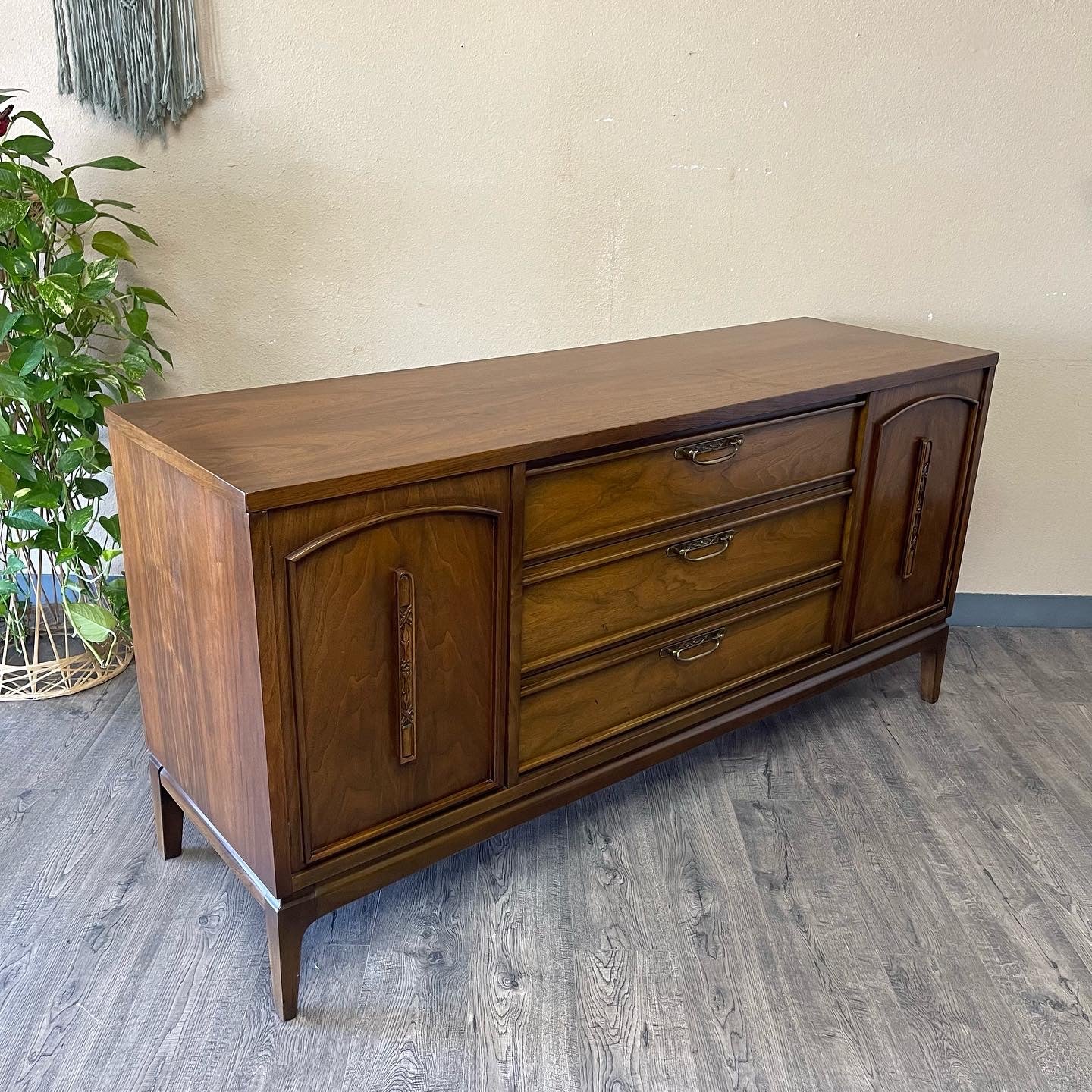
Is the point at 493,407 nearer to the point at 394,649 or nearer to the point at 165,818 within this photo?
the point at 394,649

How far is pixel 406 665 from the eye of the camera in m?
1.49

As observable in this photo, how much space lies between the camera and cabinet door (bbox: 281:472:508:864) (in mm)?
1373

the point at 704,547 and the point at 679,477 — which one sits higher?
the point at 679,477

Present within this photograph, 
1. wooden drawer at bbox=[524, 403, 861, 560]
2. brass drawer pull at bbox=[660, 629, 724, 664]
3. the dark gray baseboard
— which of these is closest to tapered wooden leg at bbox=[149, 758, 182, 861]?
wooden drawer at bbox=[524, 403, 861, 560]

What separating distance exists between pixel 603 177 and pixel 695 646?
3.62 ft

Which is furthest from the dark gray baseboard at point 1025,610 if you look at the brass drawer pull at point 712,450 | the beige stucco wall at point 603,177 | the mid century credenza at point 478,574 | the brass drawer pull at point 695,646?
the brass drawer pull at point 712,450

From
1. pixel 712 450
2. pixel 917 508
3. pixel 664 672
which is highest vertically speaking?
pixel 712 450

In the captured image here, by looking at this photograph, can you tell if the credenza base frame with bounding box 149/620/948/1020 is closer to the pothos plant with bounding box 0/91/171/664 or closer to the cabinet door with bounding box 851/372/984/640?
the cabinet door with bounding box 851/372/984/640

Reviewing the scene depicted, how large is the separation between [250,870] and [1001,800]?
143 centimetres

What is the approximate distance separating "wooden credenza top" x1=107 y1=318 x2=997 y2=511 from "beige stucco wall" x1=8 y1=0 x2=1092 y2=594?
316mm

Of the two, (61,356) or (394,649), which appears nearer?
(394,649)

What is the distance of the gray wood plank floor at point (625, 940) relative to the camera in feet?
Result: 4.85

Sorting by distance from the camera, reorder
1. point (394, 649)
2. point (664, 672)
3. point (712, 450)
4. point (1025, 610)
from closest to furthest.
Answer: point (394, 649) < point (712, 450) < point (664, 672) < point (1025, 610)

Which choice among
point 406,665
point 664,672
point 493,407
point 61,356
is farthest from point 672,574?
point 61,356
